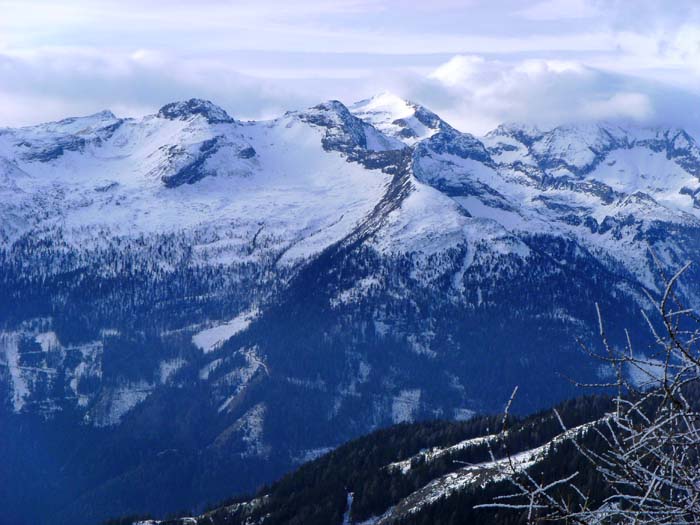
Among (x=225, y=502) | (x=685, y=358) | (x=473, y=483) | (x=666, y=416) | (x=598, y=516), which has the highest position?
(x=685, y=358)

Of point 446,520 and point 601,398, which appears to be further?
point 601,398

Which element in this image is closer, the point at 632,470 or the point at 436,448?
the point at 632,470

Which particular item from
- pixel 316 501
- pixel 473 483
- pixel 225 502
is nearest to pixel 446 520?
pixel 473 483

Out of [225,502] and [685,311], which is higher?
[685,311]

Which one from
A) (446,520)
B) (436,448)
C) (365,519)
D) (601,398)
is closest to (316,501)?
(365,519)

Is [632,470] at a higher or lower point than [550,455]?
higher

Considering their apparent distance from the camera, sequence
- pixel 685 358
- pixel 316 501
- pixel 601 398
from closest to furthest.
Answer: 1. pixel 685 358
2. pixel 316 501
3. pixel 601 398

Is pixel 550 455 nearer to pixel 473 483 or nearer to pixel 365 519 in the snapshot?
pixel 473 483

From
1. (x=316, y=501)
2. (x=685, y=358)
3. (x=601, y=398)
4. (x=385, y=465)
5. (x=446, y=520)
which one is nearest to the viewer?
Result: (x=685, y=358)

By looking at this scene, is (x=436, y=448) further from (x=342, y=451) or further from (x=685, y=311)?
(x=685, y=311)
